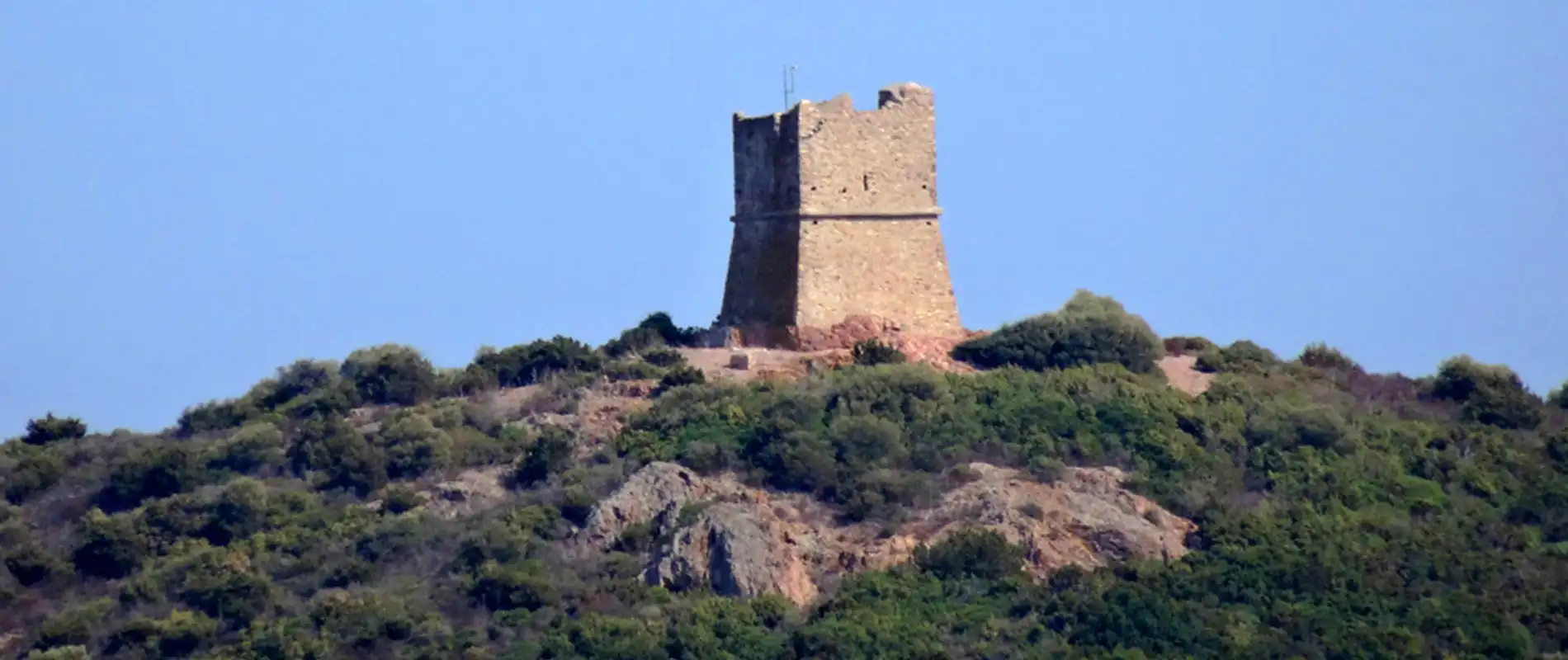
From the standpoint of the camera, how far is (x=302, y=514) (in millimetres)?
40406

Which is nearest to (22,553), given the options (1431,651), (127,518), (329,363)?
(127,518)

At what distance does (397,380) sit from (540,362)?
6.95ft

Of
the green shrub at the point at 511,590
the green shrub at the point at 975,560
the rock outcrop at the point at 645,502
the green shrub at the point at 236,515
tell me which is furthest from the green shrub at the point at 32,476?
the green shrub at the point at 975,560

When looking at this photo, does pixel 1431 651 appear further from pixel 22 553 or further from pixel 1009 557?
pixel 22 553

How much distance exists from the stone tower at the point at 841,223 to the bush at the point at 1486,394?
750 centimetres

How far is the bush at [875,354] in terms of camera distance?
42656 millimetres

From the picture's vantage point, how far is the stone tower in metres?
43.2

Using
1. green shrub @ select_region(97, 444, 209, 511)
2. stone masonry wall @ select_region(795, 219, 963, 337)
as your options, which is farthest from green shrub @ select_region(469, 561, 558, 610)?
stone masonry wall @ select_region(795, 219, 963, 337)

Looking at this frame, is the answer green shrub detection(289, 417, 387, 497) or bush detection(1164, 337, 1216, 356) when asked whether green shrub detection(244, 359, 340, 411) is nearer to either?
green shrub detection(289, 417, 387, 497)

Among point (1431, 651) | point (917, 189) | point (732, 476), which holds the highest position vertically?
point (917, 189)

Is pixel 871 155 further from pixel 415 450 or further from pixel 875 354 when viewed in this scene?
pixel 415 450

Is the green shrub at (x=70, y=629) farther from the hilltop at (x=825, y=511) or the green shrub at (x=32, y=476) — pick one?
the green shrub at (x=32, y=476)

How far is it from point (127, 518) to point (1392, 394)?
1864 centimetres

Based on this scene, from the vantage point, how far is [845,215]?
43469 mm
